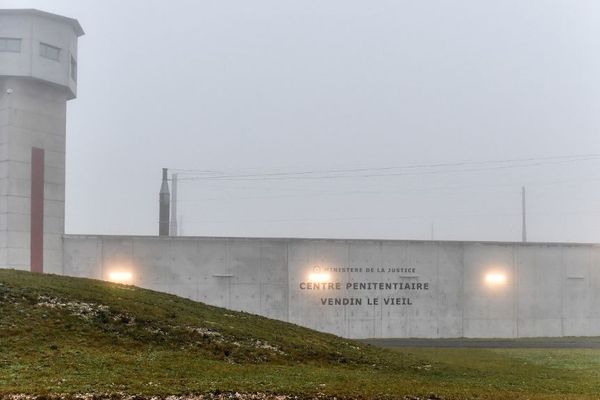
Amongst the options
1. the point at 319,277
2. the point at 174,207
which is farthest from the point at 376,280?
the point at 174,207

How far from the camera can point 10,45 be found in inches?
1454

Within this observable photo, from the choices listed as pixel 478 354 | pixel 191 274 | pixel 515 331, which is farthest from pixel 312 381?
pixel 515 331

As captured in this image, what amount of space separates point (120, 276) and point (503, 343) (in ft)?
67.5

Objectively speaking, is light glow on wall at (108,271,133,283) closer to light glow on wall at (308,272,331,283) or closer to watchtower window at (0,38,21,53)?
light glow on wall at (308,272,331,283)

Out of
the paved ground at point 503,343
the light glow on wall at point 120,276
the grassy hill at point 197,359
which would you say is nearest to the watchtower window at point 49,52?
the light glow on wall at point 120,276

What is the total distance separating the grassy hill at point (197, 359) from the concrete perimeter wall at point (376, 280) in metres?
7.00

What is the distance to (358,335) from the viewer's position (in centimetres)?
3366

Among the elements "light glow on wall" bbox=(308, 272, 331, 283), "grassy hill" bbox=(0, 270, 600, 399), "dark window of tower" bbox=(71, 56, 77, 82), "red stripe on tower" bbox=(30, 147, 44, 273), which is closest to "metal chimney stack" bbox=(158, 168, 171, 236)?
"red stripe on tower" bbox=(30, 147, 44, 273)

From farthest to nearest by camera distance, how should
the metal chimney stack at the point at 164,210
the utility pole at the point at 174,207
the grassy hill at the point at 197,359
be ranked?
the utility pole at the point at 174,207 → the metal chimney stack at the point at 164,210 → the grassy hill at the point at 197,359

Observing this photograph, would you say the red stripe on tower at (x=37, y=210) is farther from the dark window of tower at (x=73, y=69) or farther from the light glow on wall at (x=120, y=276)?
the dark window of tower at (x=73, y=69)

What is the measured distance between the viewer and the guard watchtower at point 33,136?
34469 millimetres

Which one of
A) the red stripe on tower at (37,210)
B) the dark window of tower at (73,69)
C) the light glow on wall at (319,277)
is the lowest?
the light glow on wall at (319,277)

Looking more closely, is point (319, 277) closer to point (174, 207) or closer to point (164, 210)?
point (164, 210)

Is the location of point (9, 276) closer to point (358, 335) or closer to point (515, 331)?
point (358, 335)
